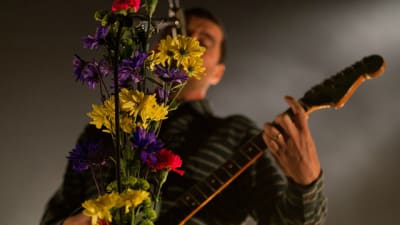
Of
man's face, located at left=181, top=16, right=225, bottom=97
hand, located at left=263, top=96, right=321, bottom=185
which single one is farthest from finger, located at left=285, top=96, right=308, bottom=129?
man's face, located at left=181, top=16, right=225, bottom=97

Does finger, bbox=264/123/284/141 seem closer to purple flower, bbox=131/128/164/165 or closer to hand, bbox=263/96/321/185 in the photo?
hand, bbox=263/96/321/185

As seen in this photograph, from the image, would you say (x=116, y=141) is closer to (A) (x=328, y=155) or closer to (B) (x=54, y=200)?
(B) (x=54, y=200)

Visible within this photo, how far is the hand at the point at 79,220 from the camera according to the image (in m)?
0.86

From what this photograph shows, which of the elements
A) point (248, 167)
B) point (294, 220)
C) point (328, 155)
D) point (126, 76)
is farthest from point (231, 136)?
point (126, 76)

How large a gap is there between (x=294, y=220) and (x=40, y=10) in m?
0.84

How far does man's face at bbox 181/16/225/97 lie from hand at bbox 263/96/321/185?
0.80 feet

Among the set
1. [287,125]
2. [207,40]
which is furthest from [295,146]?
[207,40]

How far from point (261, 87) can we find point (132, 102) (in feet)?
3.08

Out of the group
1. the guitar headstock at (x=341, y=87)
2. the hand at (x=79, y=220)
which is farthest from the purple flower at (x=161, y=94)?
the guitar headstock at (x=341, y=87)

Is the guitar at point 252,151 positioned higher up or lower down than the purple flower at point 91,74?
lower down

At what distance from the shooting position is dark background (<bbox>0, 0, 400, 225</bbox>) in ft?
4.59

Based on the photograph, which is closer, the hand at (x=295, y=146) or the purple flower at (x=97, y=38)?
the purple flower at (x=97, y=38)

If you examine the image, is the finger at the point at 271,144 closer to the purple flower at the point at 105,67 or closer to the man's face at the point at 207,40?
the man's face at the point at 207,40

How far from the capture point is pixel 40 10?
1.46 m
